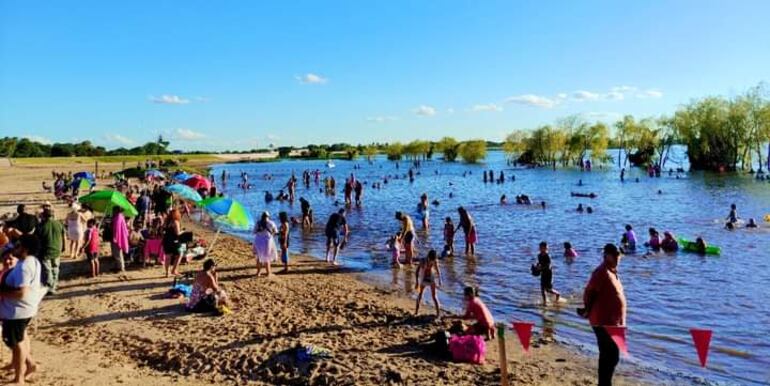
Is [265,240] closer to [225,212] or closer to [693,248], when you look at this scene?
[225,212]

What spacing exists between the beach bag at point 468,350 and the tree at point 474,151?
4076 inches

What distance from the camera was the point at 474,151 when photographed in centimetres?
11050

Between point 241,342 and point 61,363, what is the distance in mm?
2632

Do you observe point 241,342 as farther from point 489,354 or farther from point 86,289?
Answer: point 86,289

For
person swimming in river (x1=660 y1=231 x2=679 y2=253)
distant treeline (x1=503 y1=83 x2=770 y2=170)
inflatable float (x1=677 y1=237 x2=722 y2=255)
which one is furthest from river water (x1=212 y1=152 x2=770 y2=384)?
distant treeline (x1=503 y1=83 x2=770 y2=170)

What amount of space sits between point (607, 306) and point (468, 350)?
2614 mm

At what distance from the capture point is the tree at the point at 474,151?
110 metres

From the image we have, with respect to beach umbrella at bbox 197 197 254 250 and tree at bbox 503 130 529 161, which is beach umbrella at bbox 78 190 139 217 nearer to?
beach umbrella at bbox 197 197 254 250

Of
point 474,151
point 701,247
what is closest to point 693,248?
point 701,247

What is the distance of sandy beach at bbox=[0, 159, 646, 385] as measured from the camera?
770 centimetres

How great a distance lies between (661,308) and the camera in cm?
1164

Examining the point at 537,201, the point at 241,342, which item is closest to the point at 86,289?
the point at 241,342

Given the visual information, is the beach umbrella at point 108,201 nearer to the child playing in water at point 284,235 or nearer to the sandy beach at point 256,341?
the sandy beach at point 256,341

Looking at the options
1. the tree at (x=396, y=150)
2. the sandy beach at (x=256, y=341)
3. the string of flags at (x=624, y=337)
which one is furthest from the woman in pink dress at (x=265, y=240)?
the tree at (x=396, y=150)
